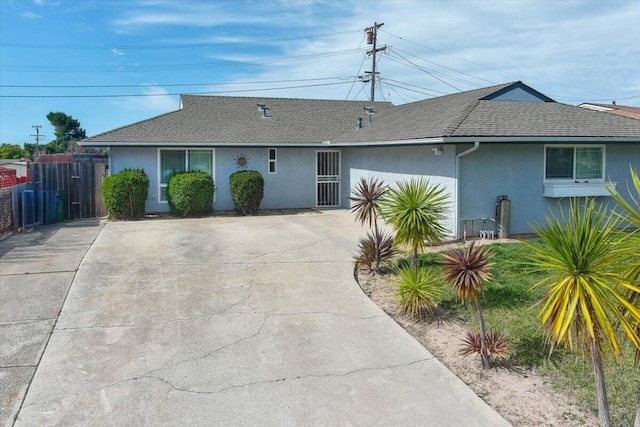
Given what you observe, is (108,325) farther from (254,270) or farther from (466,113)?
(466,113)

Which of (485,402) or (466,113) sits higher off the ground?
(466,113)

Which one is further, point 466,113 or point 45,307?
point 466,113

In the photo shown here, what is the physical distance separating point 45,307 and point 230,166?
10984 millimetres

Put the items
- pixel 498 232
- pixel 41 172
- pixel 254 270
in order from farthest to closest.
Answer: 1. pixel 41 172
2. pixel 498 232
3. pixel 254 270

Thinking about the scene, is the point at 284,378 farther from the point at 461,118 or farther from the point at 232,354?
the point at 461,118

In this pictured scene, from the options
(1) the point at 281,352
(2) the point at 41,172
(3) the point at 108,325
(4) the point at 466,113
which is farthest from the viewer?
(2) the point at 41,172

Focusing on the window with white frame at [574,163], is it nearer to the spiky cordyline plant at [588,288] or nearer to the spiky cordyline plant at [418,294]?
the spiky cordyline plant at [418,294]

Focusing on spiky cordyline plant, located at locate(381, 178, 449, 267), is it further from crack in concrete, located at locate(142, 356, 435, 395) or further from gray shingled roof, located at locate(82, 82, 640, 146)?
gray shingled roof, located at locate(82, 82, 640, 146)

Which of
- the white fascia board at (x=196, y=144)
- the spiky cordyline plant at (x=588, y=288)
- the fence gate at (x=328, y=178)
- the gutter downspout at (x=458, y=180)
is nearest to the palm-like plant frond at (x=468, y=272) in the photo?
the spiky cordyline plant at (x=588, y=288)

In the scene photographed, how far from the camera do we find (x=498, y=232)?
38.7 ft

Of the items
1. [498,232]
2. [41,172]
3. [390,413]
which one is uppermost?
[41,172]

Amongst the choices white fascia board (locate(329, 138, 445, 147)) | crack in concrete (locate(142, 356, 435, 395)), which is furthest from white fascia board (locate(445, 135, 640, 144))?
crack in concrete (locate(142, 356, 435, 395))

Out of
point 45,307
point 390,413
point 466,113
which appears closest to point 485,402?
point 390,413

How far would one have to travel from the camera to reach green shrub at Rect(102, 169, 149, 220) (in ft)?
50.7
